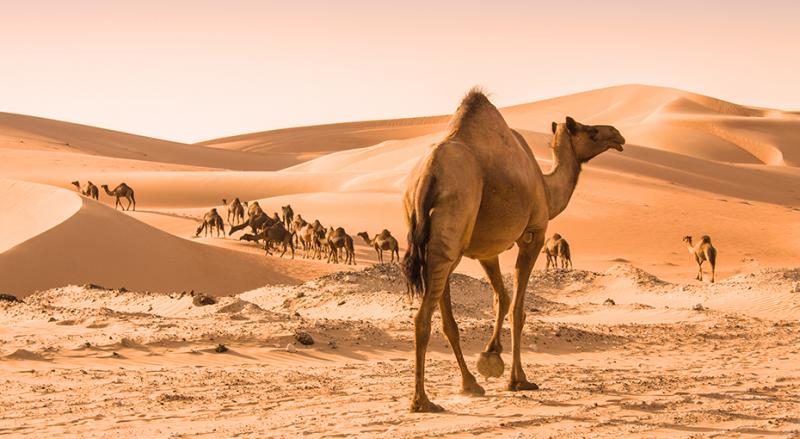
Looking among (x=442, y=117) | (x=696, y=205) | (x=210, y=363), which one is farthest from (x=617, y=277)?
(x=442, y=117)

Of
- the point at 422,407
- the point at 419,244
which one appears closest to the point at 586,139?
the point at 419,244

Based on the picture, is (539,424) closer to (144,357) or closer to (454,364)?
(454,364)

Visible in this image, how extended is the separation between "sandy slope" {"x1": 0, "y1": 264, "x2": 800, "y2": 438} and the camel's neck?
6.34 feet

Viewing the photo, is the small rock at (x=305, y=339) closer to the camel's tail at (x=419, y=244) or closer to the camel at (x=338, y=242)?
the camel's tail at (x=419, y=244)

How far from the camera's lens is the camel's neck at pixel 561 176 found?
36.8 feet

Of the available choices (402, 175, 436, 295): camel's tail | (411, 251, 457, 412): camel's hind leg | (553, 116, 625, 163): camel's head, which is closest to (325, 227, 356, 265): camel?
(553, 116, 625, 163): camel's head

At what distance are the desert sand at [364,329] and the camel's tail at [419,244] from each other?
116 centimetres

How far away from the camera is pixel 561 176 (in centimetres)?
1143

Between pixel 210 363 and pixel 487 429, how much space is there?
5965 millimetres

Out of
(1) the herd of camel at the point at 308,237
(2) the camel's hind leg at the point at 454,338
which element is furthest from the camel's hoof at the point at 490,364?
(1) the herd of camel at the point at 308,237

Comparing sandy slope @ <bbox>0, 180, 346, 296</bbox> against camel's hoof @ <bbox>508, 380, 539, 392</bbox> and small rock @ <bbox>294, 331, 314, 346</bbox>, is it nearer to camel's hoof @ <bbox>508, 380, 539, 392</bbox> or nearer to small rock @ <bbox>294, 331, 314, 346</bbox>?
small rock @ <bbox>294, 331, 314, 346</bbox>

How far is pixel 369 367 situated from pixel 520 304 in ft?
10.3

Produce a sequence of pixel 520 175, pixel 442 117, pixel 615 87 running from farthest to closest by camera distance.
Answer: pixel 442 117
pixel 615 87
pixel 520 175

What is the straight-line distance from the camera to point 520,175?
1016 cm
